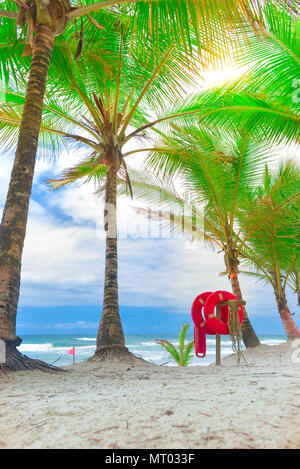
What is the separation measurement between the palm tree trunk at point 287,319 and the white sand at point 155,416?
23.6 ft

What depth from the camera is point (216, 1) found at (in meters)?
3.97

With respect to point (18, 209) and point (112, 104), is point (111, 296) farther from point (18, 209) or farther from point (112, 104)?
point (112, 104)

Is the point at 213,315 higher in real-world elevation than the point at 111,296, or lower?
lower

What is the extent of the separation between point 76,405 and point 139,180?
316 inches

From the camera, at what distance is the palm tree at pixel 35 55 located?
357 centimetres

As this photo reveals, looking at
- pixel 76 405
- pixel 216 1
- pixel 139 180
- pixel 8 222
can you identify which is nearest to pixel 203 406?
pixel 76 405

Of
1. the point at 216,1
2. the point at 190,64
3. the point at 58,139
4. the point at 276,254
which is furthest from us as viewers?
the point at 276,254

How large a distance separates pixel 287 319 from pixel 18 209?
339 inches

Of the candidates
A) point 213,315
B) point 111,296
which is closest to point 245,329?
point 213,315

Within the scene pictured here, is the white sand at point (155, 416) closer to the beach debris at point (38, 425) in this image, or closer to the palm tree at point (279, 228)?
the beach debris at point (38, 425)

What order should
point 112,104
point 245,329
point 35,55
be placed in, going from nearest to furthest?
point 35,55
point 112,104
point 245,329

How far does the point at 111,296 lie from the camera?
5973mm

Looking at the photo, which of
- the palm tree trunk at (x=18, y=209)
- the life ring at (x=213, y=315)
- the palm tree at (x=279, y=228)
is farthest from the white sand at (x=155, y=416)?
the palm tree at (x=279, y=228)

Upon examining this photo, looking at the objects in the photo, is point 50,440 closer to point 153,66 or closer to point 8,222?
point 8,222
